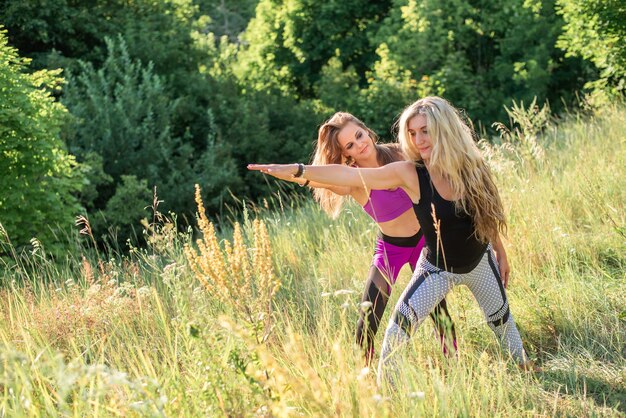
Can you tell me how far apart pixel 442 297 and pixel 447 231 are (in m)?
0.34

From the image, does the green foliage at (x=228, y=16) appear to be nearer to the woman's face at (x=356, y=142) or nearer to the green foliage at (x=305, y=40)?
the green foliage at (x=305, y=40)

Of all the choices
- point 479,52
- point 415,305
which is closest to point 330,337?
point 415,305

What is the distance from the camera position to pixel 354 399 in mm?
2781

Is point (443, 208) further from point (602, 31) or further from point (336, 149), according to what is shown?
point (602, 31)

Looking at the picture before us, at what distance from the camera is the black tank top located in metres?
3.48

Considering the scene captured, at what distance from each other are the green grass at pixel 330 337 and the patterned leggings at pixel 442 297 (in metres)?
0.10

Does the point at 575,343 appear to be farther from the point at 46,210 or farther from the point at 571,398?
the point at 46,210

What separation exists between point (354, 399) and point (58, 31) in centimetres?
1288

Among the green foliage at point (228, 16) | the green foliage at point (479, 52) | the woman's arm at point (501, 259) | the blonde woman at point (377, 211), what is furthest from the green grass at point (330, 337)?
the green foliage at point (228, 16)

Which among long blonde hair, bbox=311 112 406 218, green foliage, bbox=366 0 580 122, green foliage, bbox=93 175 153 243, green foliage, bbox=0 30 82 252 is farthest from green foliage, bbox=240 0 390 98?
long blonde hair, bbox=311 112 406 218

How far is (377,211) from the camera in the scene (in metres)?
4.14

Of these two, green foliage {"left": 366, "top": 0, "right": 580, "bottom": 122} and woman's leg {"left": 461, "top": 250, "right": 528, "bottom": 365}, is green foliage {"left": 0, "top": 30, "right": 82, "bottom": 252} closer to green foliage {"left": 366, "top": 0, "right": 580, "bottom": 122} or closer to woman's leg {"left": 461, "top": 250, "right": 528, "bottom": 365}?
woman's leg {"left": 461, "top": 250, "right": 528, "bottom": 365}

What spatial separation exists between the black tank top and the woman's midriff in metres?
0.54

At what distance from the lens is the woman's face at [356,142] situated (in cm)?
443
